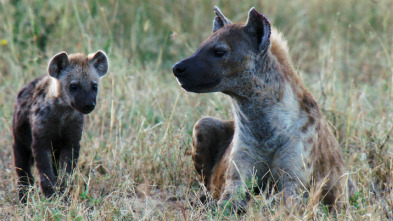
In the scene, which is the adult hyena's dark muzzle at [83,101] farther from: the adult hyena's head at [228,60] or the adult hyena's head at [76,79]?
the adult hyena's head at [228,60]

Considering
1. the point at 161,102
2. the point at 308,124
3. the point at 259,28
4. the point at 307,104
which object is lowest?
the point at 161,102

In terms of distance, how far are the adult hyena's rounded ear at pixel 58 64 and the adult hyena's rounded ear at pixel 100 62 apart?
0.77ft

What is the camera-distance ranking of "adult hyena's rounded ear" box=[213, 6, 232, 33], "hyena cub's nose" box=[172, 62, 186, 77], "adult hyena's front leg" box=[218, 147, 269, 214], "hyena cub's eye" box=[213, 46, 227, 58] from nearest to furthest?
"hyena cub's nose" box=[172, 62, 186, 77], "hyena cub's eye" box=[213, 46, 227, 58], "adult hyena's front leg" box=[218, 147, 269, 214], "adult hyena's rounded ear" box=[213, 6, 232, 33]

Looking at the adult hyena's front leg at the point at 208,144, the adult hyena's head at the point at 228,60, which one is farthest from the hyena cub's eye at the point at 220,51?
the adult hyena's front leg at the point at 208,144

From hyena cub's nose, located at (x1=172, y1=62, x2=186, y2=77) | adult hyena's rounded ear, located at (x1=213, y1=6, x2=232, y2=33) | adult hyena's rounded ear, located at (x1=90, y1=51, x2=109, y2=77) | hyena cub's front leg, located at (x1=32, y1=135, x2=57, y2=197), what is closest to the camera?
hyena cub's nose, located at (x1=172, y1=62, x2=186, y2=77)

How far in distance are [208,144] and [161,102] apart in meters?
1.62

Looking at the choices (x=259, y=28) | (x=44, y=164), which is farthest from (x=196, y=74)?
(x=44, y=164)

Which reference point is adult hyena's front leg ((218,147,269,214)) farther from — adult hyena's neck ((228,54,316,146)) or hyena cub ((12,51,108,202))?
hyena cub ((12,51,108,202))

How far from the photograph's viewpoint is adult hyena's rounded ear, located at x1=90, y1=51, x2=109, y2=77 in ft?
16.5

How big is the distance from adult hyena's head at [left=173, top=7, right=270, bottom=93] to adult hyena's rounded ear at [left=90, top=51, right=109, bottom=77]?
0.90 meters

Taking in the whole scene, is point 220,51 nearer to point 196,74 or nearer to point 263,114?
point 196,74

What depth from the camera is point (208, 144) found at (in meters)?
5.21

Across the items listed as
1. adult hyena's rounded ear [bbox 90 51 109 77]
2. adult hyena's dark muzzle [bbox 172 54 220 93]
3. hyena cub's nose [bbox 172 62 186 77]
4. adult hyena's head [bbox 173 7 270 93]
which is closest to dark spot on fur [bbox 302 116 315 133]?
adult hyena's head [bbox 173 7 270 93]

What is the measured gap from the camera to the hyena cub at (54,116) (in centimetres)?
471
